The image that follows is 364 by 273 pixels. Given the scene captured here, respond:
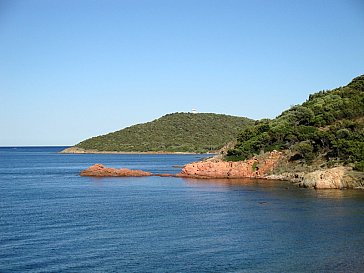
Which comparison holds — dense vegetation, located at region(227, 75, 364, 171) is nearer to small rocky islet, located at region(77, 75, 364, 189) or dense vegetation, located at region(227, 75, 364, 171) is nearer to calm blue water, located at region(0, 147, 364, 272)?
small rocky islet, located at region(77, 75, 364, 189)

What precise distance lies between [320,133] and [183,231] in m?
45.2

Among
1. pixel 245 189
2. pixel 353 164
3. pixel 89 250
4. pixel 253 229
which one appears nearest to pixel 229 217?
pixel 253 229

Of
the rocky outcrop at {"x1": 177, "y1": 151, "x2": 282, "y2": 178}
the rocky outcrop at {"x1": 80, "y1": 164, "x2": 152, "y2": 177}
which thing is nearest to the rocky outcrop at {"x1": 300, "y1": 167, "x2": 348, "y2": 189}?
the rocky outcrop at {"x1": 177, "y1": 151, "x2": 282, "y2": 178}

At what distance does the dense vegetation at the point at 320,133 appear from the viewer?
71750 mm

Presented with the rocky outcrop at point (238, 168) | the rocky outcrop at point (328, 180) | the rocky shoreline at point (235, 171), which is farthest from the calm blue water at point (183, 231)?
the rocky outcrop at point (238, 168)

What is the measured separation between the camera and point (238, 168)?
278 ft

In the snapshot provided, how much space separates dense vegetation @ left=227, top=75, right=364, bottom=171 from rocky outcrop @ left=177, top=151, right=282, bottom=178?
141 inches

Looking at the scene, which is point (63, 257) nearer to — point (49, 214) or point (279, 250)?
point (279, 250)

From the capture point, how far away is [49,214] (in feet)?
146

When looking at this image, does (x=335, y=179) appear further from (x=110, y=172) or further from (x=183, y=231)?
(x=110, y=172)

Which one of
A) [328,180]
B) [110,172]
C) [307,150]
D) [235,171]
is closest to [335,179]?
[328,180]

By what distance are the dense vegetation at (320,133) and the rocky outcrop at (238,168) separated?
3.58m

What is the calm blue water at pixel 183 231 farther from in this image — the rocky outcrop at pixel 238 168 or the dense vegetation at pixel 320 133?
the rocky outcrop at pixel 238 168

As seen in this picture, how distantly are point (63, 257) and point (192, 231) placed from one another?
10738mm
